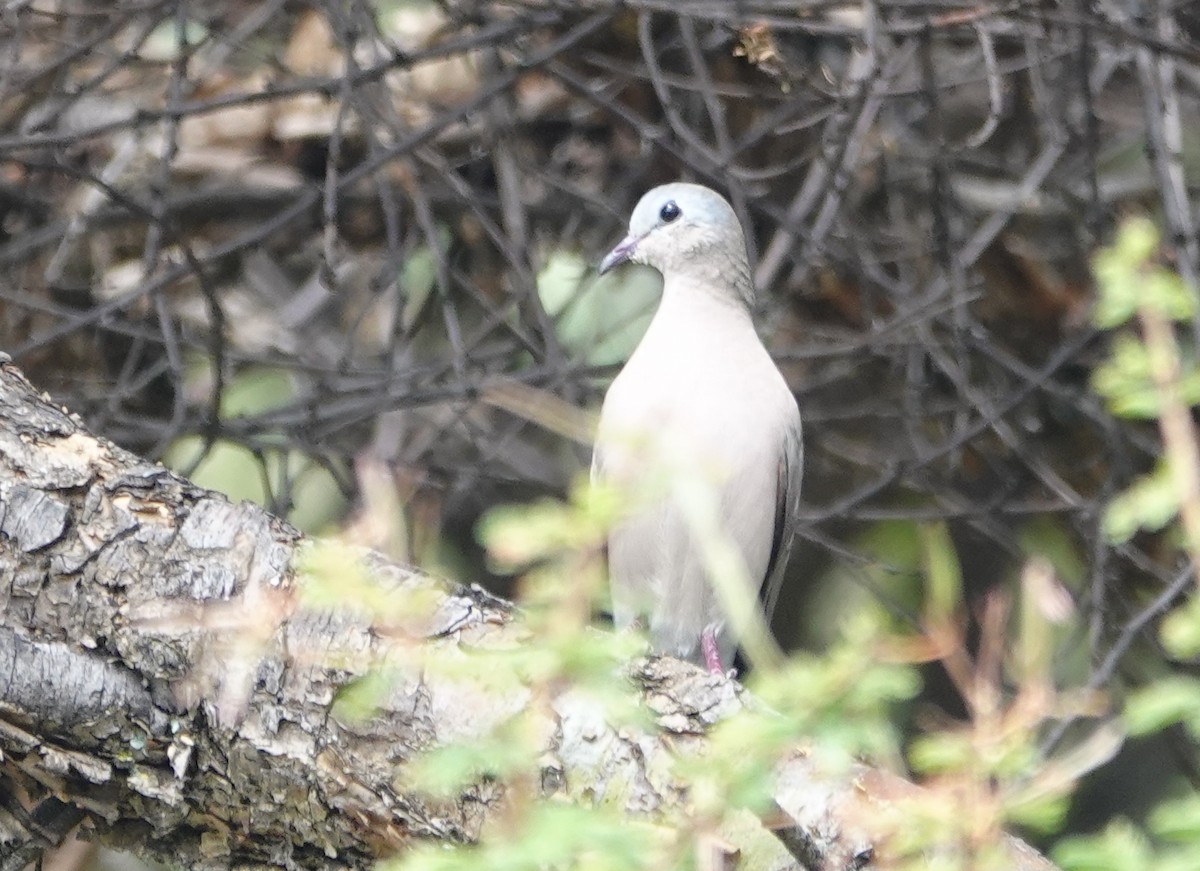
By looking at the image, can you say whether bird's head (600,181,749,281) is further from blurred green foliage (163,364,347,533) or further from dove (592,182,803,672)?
blurred green foliage (163,364,347,533)

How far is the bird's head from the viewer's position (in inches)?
161

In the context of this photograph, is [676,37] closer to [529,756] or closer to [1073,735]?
[1073,735]

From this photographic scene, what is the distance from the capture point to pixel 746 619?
1.68 metres

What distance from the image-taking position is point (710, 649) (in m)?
4.32

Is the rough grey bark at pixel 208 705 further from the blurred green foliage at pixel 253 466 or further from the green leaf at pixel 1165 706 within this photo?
the blurred green foliage at pixel 253 466

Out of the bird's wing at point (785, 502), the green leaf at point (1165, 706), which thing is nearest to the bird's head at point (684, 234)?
the bird's wing at point (785, 502)

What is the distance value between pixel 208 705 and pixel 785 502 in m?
2.18

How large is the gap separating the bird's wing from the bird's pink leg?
155 millimetres

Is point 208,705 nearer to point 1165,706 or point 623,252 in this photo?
point 1165,706

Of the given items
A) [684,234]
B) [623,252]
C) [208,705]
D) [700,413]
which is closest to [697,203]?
[684,234]

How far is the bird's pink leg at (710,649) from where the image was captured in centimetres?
428

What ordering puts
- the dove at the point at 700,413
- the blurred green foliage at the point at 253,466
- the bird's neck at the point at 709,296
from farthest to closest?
the blurred green foliage at the point at 253,466
the bird's neck at the point at 709,296
the dove at the point at 700,413

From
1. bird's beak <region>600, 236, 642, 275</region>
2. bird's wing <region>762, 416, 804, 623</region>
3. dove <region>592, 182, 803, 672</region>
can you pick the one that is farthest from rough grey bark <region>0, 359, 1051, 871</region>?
bird's beak <region>600, 236, 642, 275</region>

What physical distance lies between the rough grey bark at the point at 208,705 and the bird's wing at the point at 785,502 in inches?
70.3
